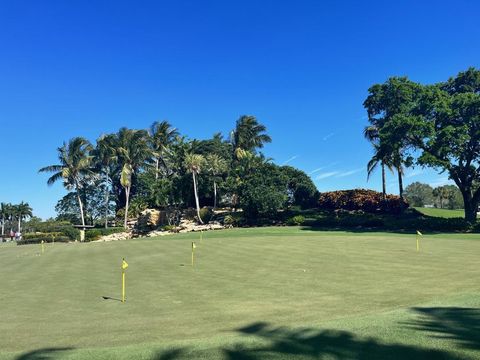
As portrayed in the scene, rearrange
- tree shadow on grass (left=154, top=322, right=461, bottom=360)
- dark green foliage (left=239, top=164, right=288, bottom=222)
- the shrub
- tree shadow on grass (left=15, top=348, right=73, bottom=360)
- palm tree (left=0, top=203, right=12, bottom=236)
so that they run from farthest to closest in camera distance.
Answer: palm tree (left=0, top=203, right=12, bottom=236), the shrub, dark green foliage (left=239, top=164, right=288, bottom=222), tree shadow on grass (left=15, top=348, right=73, bottom=360), tree shadow on grass (left=154, top=322, right=461, bottom=360)

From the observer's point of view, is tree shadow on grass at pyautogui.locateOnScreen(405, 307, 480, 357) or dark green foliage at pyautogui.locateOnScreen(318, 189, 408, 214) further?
dark green foliage at pyautogui.locateOnScreen(318, 189, 408, 214)

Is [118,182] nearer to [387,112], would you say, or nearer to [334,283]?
[387,112]

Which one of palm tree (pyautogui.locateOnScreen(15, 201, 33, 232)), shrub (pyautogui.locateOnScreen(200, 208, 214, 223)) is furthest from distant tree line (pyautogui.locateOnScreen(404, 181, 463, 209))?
palm tree (pyautogui.locateOnScreen(15, 201, 33, 232))

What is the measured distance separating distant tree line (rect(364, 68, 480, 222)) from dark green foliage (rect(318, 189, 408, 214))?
1199cm

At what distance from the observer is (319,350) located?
7.34 m

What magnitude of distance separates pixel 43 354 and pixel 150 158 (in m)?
73.0

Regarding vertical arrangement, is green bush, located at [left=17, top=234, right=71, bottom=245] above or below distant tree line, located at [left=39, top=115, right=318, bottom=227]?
below

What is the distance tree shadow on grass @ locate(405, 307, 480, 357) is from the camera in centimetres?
761

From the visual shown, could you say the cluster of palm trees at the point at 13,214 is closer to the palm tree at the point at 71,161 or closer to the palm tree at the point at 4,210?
the palm tree at the point at 4,210

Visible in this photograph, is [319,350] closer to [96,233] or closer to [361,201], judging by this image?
[96,233]

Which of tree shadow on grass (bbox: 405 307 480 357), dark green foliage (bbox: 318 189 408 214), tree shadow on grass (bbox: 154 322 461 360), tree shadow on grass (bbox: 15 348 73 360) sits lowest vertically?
tree shadow on grass (bbox: 15 348 73 360)

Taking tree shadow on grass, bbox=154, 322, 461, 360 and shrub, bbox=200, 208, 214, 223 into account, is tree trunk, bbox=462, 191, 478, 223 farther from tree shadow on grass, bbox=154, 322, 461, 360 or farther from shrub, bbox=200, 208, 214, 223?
tree shadow on grass, bbox=154, 322, 461, 360

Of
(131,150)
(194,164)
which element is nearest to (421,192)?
(194,164)

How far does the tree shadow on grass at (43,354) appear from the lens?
771 cm
